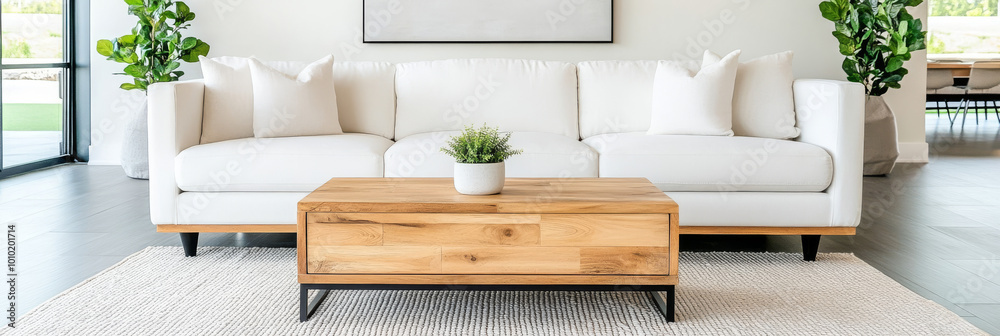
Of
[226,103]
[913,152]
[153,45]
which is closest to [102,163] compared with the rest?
[153,45]

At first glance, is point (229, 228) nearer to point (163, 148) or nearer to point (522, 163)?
point (163, 148)

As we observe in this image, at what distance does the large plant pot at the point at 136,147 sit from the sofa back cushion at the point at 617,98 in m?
2.73

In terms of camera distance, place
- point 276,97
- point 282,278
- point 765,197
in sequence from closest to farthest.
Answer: point 282,278
point 765,197
point 276,97

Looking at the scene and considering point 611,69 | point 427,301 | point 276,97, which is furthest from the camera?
point 611,69

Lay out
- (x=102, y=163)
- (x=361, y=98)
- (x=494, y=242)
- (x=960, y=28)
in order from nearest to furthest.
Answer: (x=494, y=242), (x=361, y=98), (x=102, y=163), (x=960, y=28)

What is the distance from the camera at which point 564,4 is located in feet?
15.3

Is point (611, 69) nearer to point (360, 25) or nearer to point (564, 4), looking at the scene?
point (564, 4)

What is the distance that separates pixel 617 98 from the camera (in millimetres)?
3475

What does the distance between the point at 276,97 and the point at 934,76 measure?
7.31m

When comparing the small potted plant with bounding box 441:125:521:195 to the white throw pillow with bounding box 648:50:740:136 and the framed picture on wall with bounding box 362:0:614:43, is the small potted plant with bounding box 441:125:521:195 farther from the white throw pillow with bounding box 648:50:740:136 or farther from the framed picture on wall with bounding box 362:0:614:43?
the framed picture on wall with bounding box 362:0:614:43

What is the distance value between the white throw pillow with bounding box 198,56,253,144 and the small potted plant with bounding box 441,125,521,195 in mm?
1376

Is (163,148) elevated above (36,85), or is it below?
below

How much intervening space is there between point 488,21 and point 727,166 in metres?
2.33

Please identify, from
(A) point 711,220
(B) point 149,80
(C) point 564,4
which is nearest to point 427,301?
(A) point 711,220
